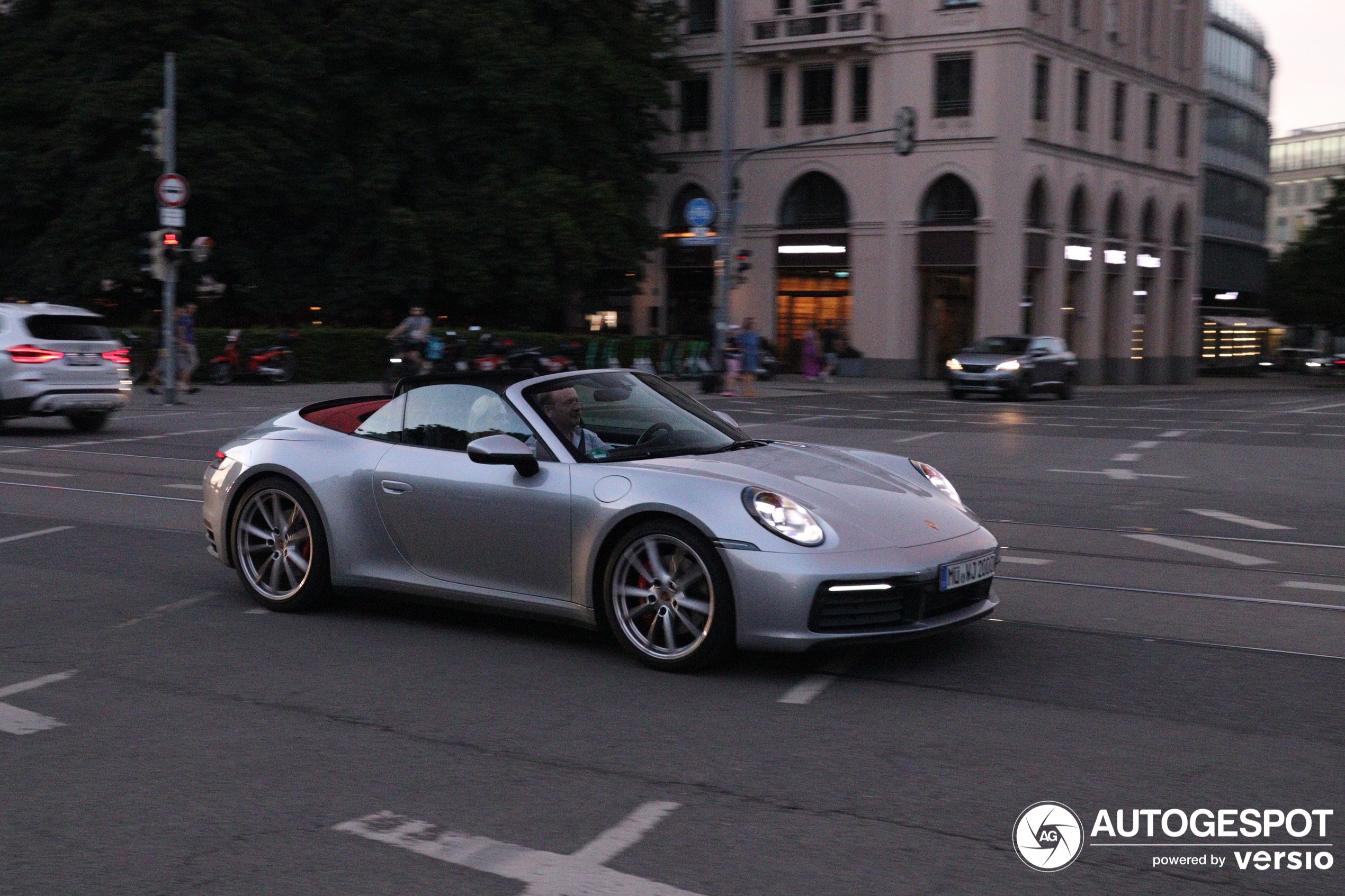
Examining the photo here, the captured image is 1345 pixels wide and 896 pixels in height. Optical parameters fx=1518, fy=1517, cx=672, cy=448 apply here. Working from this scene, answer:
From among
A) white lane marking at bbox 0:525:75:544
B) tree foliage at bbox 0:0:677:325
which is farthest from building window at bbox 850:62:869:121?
white lane marking at bbox 0:525:75:544

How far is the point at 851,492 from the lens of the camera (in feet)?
21.1

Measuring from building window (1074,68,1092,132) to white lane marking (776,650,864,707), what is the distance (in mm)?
50729

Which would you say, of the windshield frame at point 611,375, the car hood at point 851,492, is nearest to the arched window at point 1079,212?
the windshield frame at point 611,375

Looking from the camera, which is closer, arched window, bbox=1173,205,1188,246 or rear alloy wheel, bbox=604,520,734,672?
rear alloy wheel, bbox=604,520,734,672

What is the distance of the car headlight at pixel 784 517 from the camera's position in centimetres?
596

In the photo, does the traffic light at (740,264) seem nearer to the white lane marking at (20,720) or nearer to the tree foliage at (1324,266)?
the white lane marking at (20,720)

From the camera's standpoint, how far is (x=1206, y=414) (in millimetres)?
30266

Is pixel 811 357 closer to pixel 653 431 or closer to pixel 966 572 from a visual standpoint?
pixel 653 431

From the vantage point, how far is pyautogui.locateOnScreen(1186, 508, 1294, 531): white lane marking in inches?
462

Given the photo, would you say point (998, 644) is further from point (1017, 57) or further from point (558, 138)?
point (1017, 57)

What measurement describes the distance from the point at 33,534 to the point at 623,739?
648 cm

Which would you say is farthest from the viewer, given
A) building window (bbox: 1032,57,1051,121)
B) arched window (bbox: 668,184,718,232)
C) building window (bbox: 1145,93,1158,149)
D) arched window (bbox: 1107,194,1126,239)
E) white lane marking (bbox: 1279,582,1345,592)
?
building window (bbox: 1145,93,1158,149)

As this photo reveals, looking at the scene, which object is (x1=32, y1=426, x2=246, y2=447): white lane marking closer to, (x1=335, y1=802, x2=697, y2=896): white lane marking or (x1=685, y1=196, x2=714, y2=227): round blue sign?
(x1=335, y1=802, x2=697, y2=896): white lane marking

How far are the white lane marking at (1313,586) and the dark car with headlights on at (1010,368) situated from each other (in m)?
26.6
